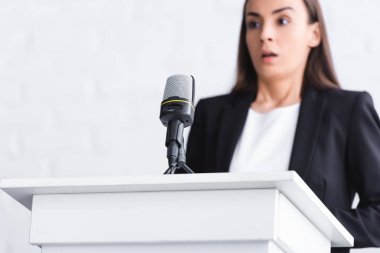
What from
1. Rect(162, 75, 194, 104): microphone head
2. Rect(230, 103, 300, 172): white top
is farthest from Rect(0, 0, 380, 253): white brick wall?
Rect(162, 75, 194, 104): microphone head

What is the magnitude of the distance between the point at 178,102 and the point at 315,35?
80 centimetres

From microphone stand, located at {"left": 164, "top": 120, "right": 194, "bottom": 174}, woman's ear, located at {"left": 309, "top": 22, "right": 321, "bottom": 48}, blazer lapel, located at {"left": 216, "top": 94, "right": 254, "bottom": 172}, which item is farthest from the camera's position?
woman's ear, located at {"left": 309, "top": 22, "right": 321, "bottom": 48}

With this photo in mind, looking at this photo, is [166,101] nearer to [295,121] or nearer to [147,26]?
[295,121]

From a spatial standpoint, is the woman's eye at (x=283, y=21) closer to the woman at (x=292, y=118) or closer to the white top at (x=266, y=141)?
the woman at (x=292, y=118)

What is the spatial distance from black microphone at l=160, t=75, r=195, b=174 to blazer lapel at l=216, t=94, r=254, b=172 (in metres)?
0.56

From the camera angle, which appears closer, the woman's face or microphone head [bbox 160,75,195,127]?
microphone head [bbox 160,75,195,127]

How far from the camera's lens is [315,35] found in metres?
2.17

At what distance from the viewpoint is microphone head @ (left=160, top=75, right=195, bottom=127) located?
1.45 meters

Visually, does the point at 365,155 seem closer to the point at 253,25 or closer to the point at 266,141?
the point at 266,141

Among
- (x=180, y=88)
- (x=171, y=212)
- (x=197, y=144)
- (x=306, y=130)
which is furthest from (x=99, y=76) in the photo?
(x=171, y=212)

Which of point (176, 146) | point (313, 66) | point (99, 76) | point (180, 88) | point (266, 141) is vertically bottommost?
point (176, 146)

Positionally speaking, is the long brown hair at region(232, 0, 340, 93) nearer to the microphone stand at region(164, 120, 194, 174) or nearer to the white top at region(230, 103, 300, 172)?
the white top at region(230, 103, 300, 172)

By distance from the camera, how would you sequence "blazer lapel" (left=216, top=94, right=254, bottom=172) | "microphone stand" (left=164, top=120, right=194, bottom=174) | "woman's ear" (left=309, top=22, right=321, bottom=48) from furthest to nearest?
"woman's ear" (left=309, top=22, right=321, bottom=48), "blazer lapel" (left=216, top=94, right=254, bottom=172), "microphone stand" (left=164, top=120, right=194, bottom=174)

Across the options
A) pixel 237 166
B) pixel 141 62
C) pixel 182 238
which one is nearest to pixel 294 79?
pixel 237 166
